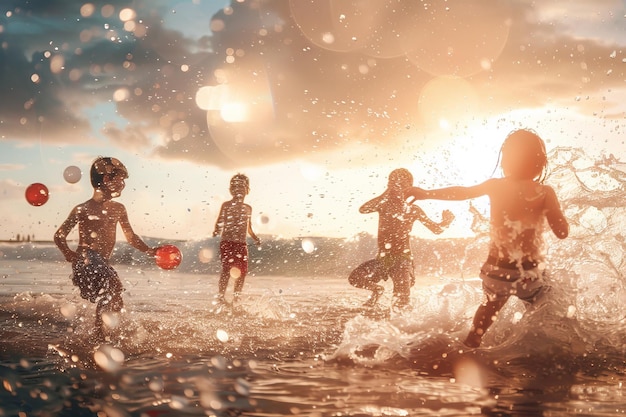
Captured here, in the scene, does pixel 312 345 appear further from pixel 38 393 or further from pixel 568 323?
pixel 38 393

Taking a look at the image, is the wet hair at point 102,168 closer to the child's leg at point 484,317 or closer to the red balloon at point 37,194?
the red balloon at point 37,194

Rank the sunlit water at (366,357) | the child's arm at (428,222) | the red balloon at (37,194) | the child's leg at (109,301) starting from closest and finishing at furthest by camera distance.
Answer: the sunlit water at (366,357) < the child's leg at (109,301) < the red balloon at (37,194) < the child's arm at (428,222)

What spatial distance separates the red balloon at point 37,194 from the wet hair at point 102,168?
125 cm

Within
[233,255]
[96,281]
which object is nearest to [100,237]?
[96,281]

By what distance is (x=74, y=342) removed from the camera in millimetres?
6910

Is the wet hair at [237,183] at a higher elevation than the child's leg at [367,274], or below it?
higher

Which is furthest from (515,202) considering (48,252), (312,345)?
(48,252)

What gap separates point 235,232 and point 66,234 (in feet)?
14.2

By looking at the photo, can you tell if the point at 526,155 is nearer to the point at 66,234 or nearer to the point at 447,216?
the point at 447,216

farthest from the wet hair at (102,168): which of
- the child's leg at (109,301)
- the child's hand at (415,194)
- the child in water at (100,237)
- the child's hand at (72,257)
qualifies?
the child's hand at (415,194)

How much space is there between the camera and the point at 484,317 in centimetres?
578

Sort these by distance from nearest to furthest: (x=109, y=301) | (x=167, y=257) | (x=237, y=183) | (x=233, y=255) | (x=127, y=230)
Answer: (x=109, y=301), (x=167, y=257), (x=127, y=230), (x=233, y=255), (x=237, y=183)

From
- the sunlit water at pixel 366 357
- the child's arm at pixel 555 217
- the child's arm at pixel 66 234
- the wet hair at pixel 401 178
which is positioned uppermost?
the wet hair at pixel 401 178

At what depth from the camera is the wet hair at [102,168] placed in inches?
301
